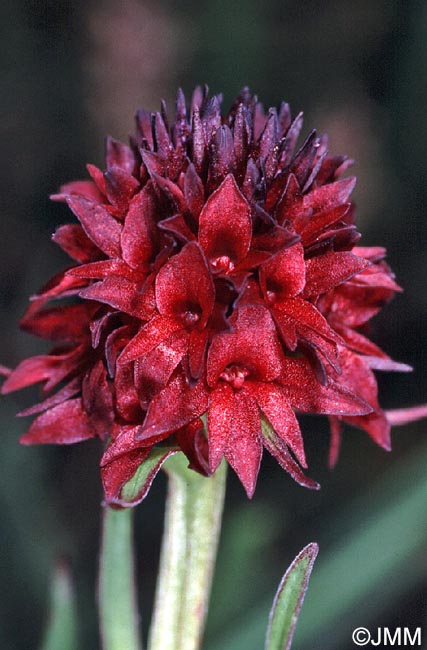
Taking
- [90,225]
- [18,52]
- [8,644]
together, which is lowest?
[8,644]

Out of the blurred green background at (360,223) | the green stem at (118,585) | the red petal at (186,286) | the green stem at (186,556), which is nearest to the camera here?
the red petal at (186,286)

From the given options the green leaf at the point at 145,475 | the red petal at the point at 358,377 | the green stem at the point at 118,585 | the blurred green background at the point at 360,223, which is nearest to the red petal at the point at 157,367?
the green leaf at the point at 145,475

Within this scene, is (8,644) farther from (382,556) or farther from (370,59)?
(370,59)

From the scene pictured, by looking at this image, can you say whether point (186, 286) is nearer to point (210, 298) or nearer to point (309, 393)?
point (210, 298)

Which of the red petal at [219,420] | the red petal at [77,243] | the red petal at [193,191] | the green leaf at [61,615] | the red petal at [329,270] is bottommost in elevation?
the green leaf at [61,615]

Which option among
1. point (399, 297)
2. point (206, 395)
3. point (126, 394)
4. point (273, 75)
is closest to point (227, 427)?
point (206, 395)

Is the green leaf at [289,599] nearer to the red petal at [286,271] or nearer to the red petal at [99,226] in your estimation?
the red petal at [286,271]

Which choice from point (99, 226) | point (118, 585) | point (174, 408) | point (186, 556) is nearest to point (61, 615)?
point (118, 585)

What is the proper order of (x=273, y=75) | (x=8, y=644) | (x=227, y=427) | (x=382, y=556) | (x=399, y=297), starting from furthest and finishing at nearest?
(x=273, y=75)
(x=399, y=297)
(x=8, y=644)
(x=382, y=556)
(x=227, y=427)
